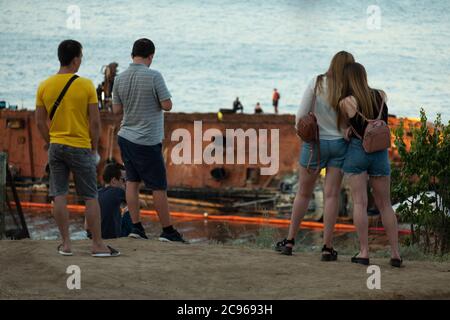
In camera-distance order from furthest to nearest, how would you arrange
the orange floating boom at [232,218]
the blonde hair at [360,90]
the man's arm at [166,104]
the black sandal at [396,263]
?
1. the orange floating boom at [232,218]
2. the man's arm at [166,104]
3. the black sandal at [396,263]
4. the blonde hair at [360,90]

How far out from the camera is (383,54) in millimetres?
82250

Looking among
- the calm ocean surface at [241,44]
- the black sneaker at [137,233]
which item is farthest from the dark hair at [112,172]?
the calm ocean surface at [241,44]

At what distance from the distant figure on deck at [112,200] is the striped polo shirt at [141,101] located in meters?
0.66

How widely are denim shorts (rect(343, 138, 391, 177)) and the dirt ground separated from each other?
2.46ft

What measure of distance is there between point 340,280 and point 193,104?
6418 centimetres

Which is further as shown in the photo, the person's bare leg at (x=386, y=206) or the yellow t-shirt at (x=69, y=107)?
the person's bare leg at (x=386, y=206)

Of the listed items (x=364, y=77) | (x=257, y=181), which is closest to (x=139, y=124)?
(x=364, y=77)

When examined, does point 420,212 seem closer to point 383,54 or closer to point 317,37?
point 383,54

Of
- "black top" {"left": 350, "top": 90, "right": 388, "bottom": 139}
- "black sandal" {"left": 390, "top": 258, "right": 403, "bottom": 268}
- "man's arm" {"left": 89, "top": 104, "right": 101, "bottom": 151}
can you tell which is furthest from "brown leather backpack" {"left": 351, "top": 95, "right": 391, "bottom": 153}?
"man's arm" {"left": 89, "top": 104, "right": 101, "bottom": 151}

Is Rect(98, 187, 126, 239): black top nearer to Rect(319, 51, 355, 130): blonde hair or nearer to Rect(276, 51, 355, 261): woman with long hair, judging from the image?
Rect(276, 51, 355, 261): woman with long hair

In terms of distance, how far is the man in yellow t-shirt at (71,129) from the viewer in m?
10.5

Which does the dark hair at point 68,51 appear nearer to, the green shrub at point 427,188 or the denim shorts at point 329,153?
the denim shorts at point 329,153

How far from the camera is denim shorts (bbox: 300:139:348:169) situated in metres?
10.9
